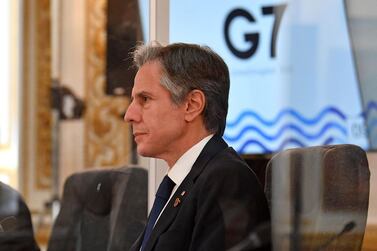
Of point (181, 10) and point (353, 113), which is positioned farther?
point (181, 10)

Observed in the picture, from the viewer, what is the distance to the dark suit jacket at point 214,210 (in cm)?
225

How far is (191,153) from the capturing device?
2.41 meters

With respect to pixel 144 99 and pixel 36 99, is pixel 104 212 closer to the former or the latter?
pixel 144 99

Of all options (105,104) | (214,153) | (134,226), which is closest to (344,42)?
(214,153)

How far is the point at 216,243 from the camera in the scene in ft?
7.31

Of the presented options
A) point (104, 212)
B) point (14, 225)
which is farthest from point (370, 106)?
point (14, 225)

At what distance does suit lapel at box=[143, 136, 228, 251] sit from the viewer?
2332 mm

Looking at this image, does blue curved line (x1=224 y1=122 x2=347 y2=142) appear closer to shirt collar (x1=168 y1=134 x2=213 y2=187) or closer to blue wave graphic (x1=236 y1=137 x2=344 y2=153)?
blue wave graphic (x1=236 y1=137 x2=344 y2=153)

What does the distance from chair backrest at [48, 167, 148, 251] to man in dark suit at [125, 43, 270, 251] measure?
0.63m

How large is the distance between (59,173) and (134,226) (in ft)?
2.75

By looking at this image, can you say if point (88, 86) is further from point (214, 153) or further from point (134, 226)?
point (214, 153)

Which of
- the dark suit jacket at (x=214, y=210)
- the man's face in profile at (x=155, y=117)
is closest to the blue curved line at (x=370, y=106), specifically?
the dark suit jacket at (x=214, y=210)

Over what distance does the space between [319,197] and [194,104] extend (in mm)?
366

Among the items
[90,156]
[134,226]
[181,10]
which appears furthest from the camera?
[90,156]
